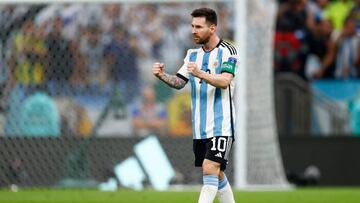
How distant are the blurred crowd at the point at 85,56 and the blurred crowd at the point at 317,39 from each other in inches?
81.2

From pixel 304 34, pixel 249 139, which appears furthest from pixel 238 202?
pixel 304 34

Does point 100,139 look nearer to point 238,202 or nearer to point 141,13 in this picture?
point 141,13

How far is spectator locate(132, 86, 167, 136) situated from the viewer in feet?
48.8

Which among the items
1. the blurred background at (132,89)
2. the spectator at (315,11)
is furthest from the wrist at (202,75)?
the spectator at (315,11)

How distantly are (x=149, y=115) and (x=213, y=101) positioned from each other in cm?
792

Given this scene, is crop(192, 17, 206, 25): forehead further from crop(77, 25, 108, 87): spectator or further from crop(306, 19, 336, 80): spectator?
crop(306, 19, 336, 80): spectator

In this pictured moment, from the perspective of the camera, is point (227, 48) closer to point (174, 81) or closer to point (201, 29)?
point (201, 29)

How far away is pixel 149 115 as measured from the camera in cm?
1512

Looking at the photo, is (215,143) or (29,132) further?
(29,132)

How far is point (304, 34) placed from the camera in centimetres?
1692

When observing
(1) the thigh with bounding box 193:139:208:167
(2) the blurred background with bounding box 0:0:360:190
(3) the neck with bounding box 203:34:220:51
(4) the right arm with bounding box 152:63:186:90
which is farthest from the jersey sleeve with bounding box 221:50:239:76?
(2) the blurred background with bounding box 0:0:360:190

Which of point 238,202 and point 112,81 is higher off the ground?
point 112,81

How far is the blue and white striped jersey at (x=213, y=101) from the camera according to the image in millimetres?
7195

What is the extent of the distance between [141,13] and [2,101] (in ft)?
8.74
